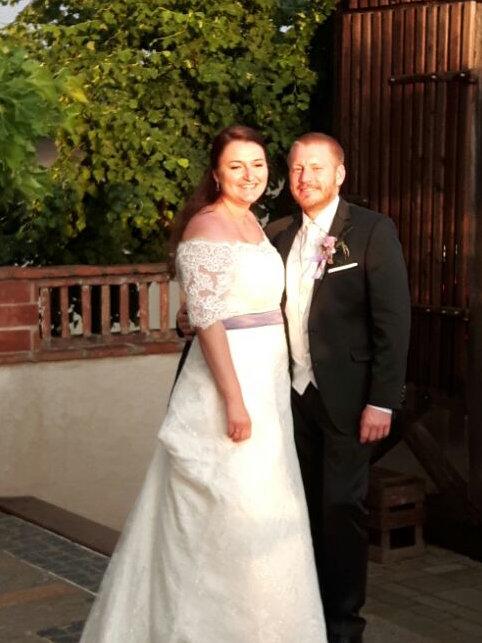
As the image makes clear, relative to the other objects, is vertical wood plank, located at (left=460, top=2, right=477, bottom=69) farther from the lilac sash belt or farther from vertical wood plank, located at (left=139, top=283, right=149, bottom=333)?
the lilac sash belt

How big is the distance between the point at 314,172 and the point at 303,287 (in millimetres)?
397

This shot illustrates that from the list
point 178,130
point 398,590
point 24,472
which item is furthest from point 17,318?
point 398,590

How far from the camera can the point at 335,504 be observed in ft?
16.0

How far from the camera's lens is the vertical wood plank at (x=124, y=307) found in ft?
27.4

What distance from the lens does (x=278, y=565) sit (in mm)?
4555

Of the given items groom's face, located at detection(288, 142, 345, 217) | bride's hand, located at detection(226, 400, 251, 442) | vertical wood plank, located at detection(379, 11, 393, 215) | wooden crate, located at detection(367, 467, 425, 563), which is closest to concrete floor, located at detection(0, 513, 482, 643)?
wooden crate, located at detection(367, 467, 425, 563)

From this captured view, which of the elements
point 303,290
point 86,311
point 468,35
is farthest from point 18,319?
point 303,290

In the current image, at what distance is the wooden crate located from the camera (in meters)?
8.45

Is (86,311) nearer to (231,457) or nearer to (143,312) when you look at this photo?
(143,312)

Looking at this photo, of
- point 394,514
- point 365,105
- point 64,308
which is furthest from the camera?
point 365,105

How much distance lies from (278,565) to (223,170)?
1.25 meters

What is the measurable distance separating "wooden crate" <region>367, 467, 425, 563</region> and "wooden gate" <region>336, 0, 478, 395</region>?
63cm

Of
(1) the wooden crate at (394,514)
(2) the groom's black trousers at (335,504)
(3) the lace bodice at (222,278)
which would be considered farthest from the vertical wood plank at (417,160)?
(3) the lace bodice at (222,278)

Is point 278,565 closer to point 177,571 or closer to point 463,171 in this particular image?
point 177,571
